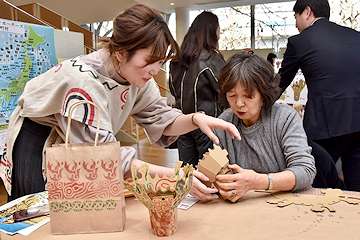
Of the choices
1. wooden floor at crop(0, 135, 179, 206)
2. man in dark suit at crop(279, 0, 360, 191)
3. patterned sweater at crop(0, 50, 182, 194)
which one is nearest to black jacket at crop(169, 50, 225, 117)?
man in dark suit at crop(279, 0, 360, 191)

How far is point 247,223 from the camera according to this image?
0.96m

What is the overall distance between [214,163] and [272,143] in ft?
1.35

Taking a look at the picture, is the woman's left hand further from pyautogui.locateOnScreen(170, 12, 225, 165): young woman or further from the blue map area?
the blue map area

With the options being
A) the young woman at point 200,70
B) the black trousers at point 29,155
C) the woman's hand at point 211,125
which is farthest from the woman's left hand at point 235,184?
the young woman at point 200,70

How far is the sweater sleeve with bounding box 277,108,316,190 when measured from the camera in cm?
121

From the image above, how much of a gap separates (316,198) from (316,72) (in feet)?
3.69

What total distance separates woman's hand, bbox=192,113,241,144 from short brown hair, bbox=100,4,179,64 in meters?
0.29

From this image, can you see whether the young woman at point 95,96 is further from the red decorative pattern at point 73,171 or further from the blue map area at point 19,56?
the blue map area at point 19,56

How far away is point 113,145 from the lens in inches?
Answer: 35.8

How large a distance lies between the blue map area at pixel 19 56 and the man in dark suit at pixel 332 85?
239 centimetres

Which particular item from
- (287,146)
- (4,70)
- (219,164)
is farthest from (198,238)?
(4,70)

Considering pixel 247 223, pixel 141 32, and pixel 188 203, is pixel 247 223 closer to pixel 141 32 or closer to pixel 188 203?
pixel 188 203

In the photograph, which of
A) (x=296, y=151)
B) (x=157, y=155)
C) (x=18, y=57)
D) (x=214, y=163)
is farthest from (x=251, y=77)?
(x=157, y=155)

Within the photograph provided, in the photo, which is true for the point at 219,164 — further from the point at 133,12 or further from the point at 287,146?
the point at 133,12
